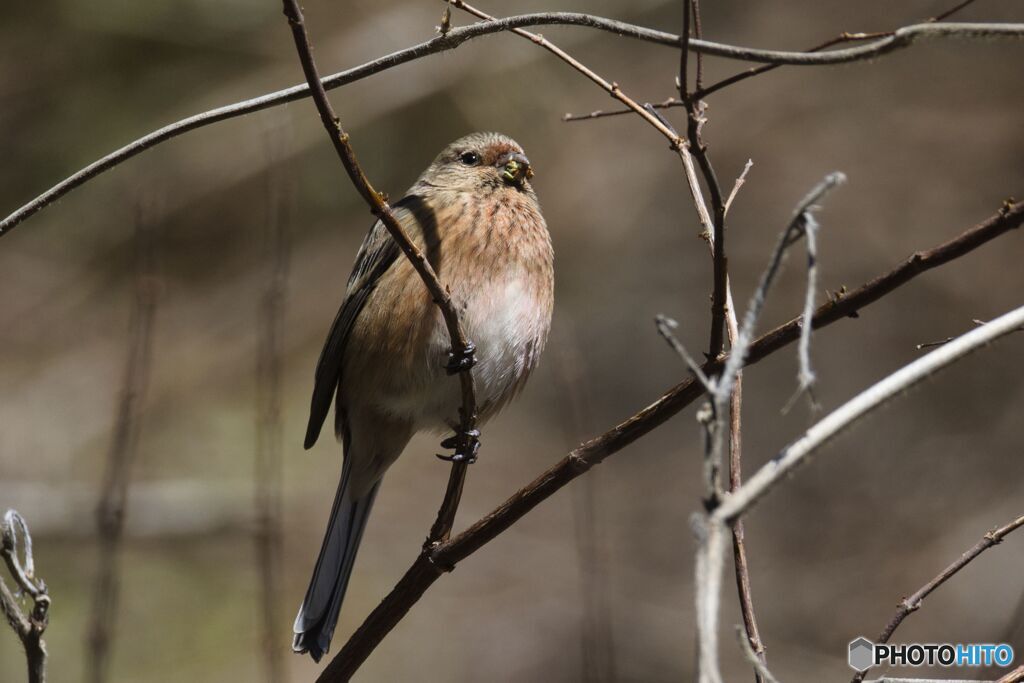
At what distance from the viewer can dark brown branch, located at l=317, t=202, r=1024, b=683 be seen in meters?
1.87

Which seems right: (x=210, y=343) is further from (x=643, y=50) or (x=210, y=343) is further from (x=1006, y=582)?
(x=1006, y=582)

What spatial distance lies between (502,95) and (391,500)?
367 centimetres

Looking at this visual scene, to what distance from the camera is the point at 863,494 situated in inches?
285

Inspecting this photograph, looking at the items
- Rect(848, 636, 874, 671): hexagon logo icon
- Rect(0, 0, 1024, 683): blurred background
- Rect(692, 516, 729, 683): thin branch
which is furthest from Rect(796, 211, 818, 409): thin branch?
Rect(0, 0, 1024, 683): blurred background

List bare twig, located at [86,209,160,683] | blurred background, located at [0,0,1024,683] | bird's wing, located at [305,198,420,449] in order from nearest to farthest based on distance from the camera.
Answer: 1. bare twig, located at [86,209,160,683]
2. bird's wing, located at [305,198,420,449]
3. blurred background, located at [0,0,1024,683]

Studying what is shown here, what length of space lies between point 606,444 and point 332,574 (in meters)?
1.67

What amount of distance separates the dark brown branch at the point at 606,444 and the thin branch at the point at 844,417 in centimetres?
33

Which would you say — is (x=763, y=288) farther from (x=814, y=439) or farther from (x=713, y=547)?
(x=713, y=547)

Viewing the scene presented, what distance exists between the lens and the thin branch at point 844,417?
138 centimetres

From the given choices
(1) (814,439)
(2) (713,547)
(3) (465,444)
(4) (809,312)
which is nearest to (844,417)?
(1) (814,439)

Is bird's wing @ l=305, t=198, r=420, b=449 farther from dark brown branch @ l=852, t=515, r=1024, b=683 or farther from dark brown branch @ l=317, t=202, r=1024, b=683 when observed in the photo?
dark brown branch @ l=852, t=515, r=1024, b=683

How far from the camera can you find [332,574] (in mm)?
3684

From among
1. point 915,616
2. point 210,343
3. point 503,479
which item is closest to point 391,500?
point 503,479

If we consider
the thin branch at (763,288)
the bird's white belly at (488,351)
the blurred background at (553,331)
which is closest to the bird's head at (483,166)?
the bird's white belly at (488,351)
